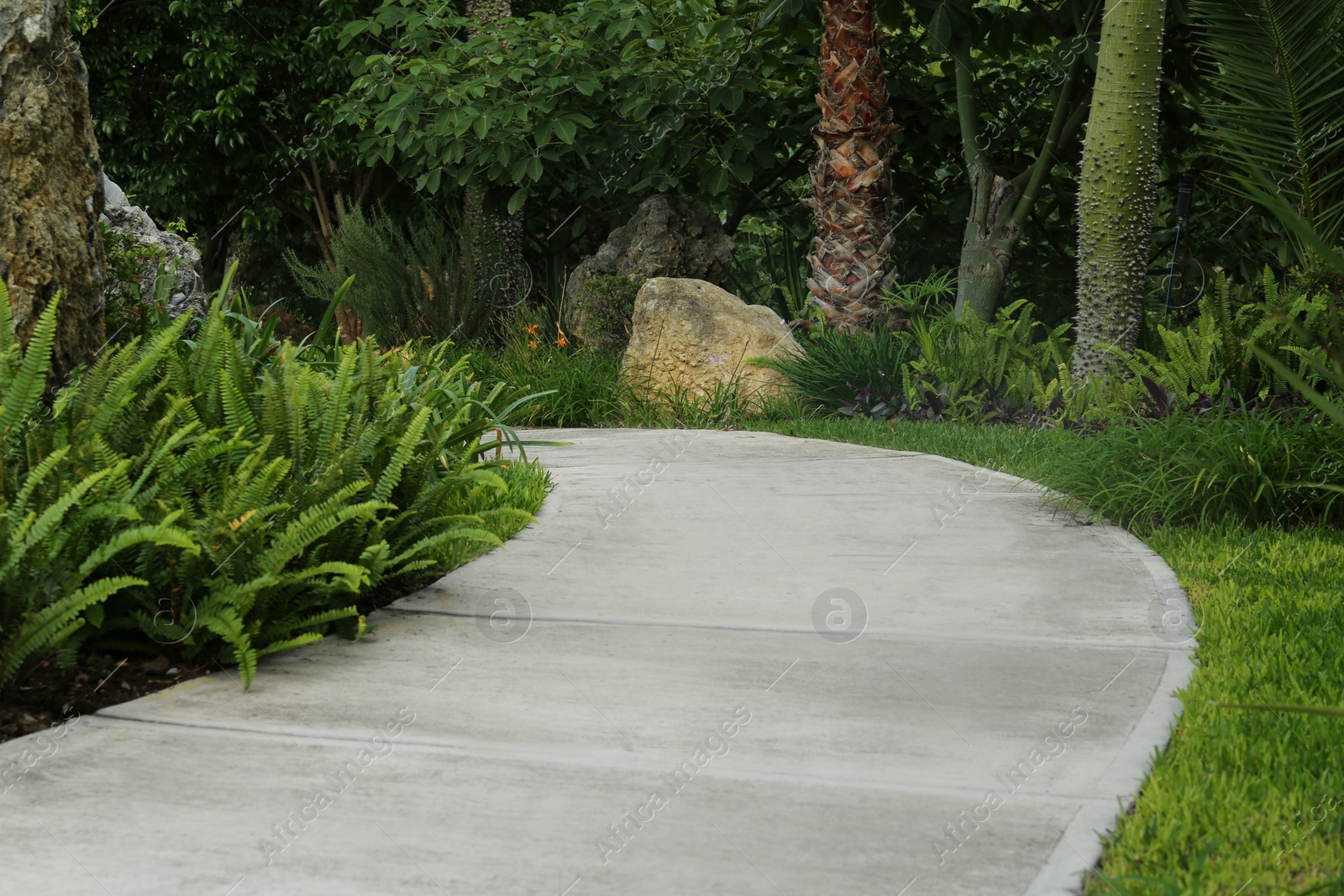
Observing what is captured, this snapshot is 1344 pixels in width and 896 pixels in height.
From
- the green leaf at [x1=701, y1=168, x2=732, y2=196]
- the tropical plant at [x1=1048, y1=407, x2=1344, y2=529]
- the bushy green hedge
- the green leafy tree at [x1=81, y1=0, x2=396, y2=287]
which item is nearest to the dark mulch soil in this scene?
the bushy green hedge

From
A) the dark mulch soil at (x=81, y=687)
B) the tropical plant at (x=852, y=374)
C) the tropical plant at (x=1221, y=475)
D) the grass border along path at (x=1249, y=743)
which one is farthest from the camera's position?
the tropical plant at (x=852, y=374)

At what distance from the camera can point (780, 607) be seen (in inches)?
165

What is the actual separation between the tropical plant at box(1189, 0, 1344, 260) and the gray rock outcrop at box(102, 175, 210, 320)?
5773 mm

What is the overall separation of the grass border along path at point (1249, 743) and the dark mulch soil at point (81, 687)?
2.50m

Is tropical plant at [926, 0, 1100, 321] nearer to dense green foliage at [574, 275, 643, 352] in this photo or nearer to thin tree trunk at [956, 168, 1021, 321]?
thin tree trunk at [956, 168, 1021, 321]

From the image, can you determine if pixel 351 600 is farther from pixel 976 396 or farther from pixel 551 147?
pixel 551 147

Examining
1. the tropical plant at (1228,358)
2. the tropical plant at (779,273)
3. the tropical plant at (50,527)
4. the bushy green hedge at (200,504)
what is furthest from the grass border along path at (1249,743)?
the tropical plant at (779,273)

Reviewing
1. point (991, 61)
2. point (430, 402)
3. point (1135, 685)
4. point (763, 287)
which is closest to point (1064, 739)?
point (1135, 685)

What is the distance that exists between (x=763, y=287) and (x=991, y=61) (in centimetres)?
428

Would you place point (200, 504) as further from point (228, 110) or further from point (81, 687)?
point (228, 110)

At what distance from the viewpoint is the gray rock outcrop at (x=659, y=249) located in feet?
38.0

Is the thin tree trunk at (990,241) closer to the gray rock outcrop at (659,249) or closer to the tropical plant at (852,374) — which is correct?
the tropical plant at (852,374)

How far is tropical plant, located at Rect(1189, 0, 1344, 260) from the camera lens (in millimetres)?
6875

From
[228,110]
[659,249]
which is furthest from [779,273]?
[228,110]
